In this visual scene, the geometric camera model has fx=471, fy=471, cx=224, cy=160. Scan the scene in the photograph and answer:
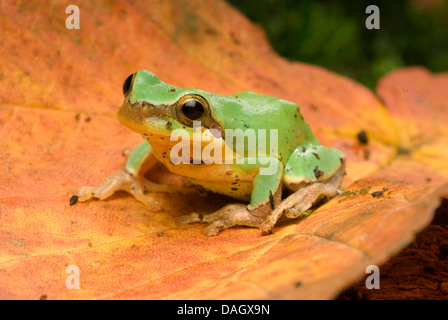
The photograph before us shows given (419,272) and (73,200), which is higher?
A: (73,200)

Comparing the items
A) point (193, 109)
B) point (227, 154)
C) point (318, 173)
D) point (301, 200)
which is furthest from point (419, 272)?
point (193, 109)

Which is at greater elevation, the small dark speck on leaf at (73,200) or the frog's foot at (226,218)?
the small dark speck on leaf at (73,200)

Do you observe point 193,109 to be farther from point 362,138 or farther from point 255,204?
point 362,138

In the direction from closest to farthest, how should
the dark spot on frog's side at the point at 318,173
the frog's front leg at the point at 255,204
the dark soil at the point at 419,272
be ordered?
the dark soil at the point at 419,272 < the frog's front leg at the point at 255,204 < the dark spot on frog's side at the point at 318,173

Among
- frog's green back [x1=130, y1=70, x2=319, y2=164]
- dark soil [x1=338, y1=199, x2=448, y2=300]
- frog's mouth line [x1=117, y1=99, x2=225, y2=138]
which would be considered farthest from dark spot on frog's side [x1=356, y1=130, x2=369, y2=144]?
frog's mouth line [x1=117, y1=99, x2=225, y2=138]

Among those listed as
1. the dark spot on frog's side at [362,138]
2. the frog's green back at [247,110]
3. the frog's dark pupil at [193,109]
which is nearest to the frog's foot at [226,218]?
the frog's green back at [247,110]

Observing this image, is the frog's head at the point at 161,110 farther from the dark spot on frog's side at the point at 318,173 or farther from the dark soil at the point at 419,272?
the dark soil at the point at 419,272

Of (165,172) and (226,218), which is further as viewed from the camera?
(165,172)
